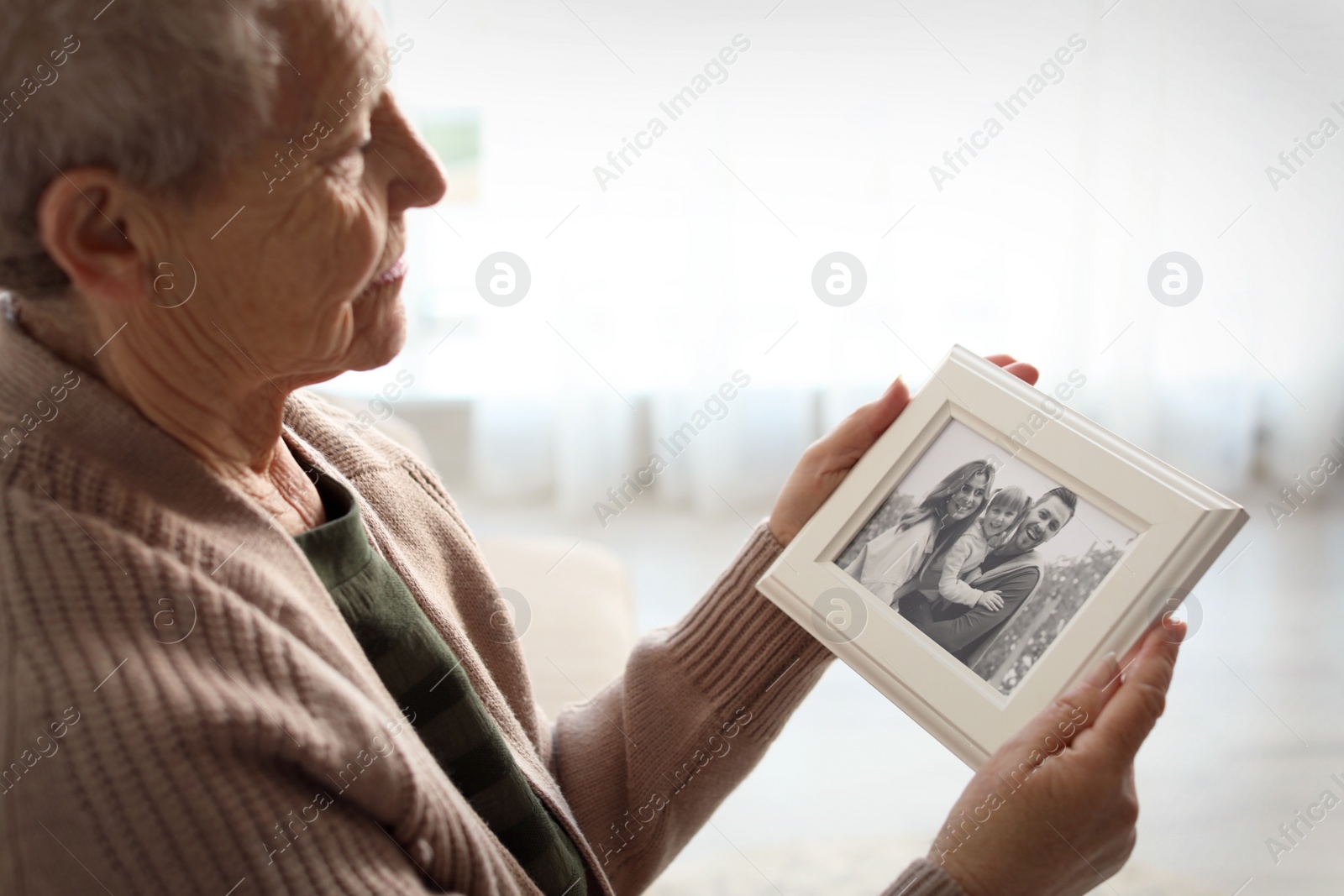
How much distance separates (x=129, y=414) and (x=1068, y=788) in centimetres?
62

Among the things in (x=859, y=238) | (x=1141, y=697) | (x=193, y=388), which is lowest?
(x=193, y=388)

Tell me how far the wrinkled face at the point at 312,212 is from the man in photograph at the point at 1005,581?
47 cm

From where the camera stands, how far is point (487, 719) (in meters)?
0.75

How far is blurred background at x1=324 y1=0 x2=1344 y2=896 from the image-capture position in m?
2.54

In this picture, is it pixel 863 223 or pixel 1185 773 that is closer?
pixel 1185 773

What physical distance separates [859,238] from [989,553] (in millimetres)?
2066

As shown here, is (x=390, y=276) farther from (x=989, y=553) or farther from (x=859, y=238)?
(x=859, y=238)

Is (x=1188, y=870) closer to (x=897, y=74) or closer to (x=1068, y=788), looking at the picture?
(x=1068, y=788)

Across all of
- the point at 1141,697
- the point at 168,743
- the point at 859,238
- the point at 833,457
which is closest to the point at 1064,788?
the point at 1141,697

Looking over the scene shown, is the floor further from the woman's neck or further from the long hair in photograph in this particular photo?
the woman's neck

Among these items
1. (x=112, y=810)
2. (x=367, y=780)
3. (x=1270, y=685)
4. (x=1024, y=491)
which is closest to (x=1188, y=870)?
(x=1270, y=685)

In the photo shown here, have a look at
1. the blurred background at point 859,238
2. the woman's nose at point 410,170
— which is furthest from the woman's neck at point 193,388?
the blurred background at point 859,238

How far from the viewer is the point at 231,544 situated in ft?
1.92

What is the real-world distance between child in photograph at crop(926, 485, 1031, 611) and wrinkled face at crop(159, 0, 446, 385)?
0.47 metres
